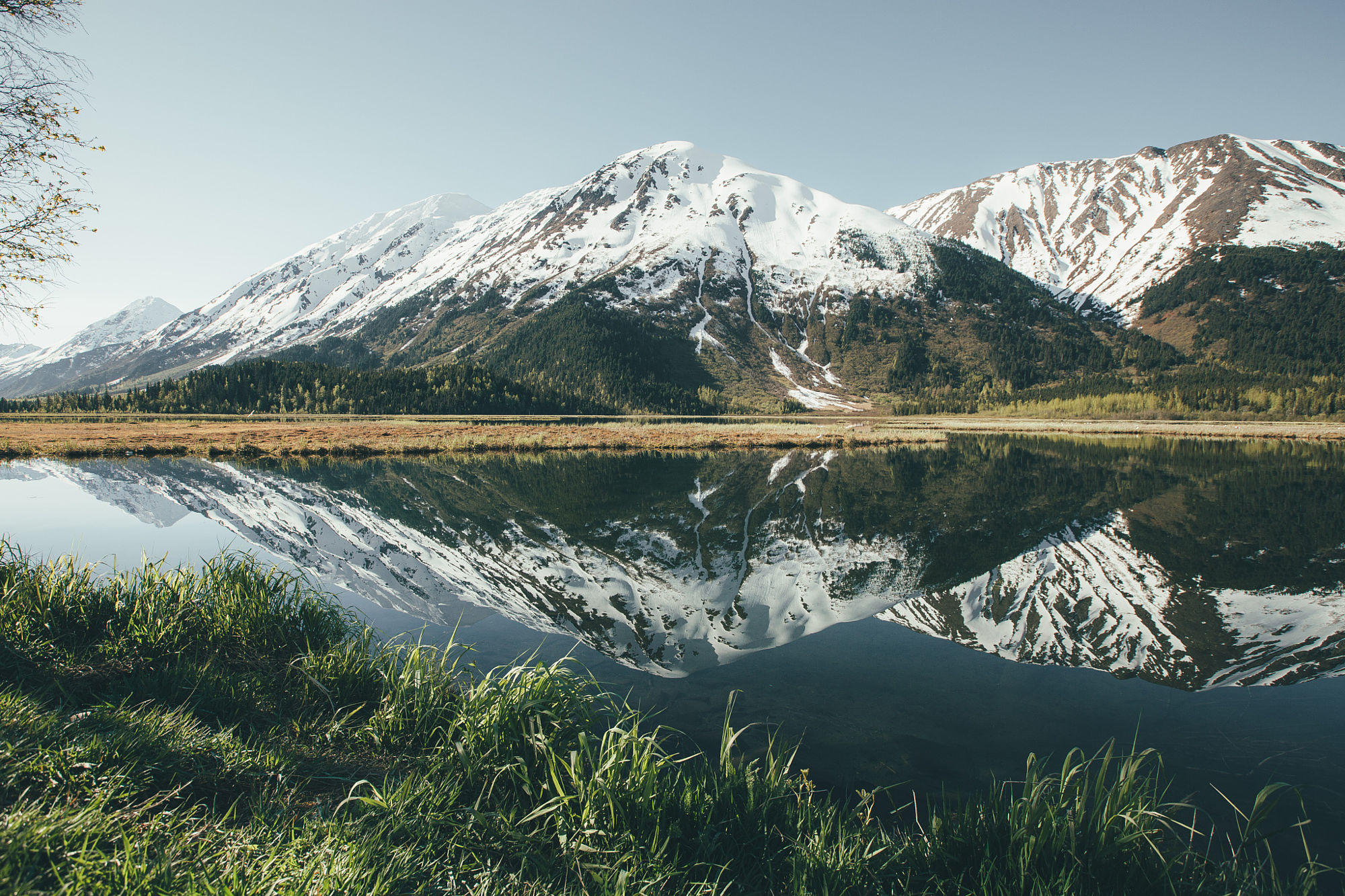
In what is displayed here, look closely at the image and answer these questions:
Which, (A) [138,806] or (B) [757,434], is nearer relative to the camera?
(A) [138,806]

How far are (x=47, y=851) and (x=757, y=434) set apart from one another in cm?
6653

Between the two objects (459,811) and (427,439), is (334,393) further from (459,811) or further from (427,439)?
(459,811)

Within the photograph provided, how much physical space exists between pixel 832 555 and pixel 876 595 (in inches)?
138

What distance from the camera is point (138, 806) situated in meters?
4.01

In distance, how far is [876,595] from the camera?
13250 mm

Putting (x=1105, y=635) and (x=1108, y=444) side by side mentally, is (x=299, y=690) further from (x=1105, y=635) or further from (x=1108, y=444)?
(x=1108, y=444)

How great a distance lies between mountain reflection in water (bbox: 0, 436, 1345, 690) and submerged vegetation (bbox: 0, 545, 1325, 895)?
4536 millimetres

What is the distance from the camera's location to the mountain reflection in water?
35.9ft

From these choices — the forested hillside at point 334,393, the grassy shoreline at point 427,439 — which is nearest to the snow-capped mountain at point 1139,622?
the grassy shoreline at point 427,439

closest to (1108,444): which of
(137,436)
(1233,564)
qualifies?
(1233,564)

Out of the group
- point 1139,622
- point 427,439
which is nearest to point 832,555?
point 1139,622

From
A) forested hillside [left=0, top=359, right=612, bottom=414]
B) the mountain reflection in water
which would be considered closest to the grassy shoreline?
the mountain reflection in water

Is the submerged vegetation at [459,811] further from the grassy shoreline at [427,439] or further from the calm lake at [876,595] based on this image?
the grassy shoreline at [427,439]

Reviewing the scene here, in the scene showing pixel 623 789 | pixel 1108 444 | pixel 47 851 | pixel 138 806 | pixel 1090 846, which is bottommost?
pixel 1108 444
